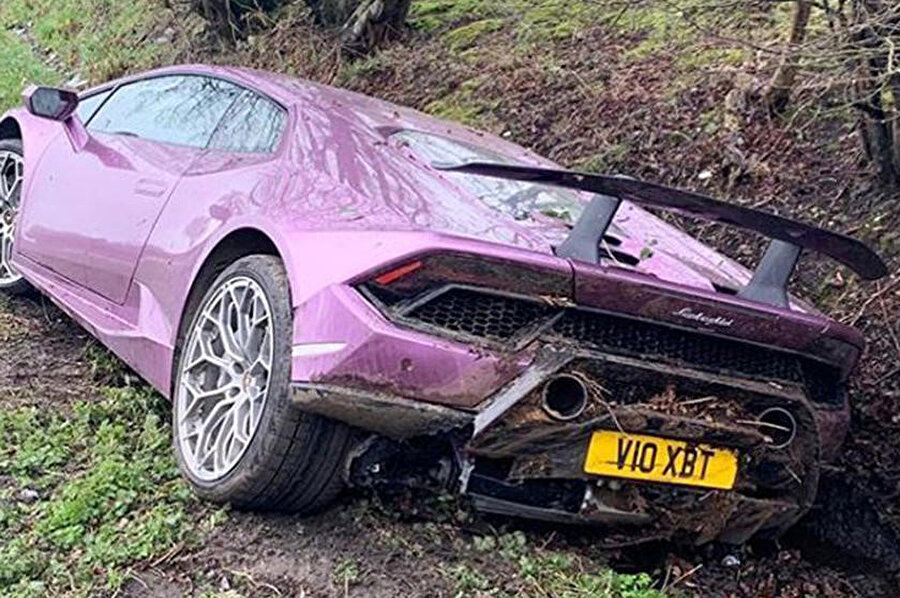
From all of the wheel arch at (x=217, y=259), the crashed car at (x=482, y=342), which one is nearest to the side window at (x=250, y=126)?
the crashed car at (x=482, y=342)

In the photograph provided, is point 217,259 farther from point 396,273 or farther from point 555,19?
point 555,19

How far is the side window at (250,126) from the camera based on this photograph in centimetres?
403

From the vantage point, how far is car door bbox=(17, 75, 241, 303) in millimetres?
4250

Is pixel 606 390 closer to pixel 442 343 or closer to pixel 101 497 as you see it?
pixel 442 343

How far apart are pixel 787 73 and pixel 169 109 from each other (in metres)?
3.27

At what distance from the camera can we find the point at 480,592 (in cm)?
305

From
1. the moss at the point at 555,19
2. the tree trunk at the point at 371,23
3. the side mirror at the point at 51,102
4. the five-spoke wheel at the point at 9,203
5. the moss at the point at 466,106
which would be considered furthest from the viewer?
the tree trunk at the point at 371,23

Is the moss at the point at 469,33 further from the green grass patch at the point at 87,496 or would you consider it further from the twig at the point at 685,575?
the twig at the point at 685,575

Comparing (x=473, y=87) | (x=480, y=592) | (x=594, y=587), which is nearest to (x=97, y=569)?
(x=480, y=592)

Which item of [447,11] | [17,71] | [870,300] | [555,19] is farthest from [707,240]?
[17,71]

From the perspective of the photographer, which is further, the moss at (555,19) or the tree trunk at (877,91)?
the moss at (555,19)

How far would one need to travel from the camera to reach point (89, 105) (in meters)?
5.28

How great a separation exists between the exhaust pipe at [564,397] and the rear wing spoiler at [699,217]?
35cm

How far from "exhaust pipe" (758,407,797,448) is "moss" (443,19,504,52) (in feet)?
20.2
